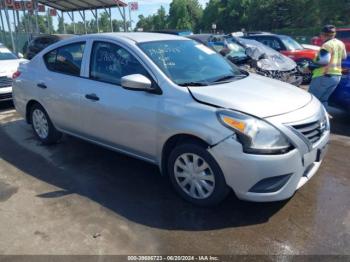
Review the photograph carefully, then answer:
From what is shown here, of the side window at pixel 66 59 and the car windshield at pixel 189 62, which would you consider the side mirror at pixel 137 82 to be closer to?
the car windshield at pixel 189 62

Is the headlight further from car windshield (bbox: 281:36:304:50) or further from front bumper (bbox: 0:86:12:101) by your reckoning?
car windshield (bbox: 281:36:304:50)

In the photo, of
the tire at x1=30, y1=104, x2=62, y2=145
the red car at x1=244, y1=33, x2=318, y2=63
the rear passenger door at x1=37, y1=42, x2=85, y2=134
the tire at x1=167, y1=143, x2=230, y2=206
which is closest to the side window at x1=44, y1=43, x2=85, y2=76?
the rear passenger door at x1=37, y1=42, x2=85, y2=134

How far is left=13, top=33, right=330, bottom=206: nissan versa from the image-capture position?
330 cm

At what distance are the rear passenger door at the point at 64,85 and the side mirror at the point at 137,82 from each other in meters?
1.11

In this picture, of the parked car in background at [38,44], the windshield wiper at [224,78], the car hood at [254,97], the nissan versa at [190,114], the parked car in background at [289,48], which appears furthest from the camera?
the parked car in background at [38,44]

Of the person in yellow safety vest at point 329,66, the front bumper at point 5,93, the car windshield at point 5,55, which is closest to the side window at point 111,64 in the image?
the person in yellow safety vest at point 329,66

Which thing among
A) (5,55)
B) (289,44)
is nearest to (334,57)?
(289,44)

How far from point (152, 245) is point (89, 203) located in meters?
1.04

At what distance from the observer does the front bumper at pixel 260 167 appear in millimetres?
3234

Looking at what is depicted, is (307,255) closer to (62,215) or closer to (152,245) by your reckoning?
(152,245)

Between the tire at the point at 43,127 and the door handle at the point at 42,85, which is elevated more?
the door handle at the point at 42,85

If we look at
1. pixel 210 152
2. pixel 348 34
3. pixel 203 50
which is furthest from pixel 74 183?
pixel 348 34

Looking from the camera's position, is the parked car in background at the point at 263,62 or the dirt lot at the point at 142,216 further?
the parked car in background at the point at 263,62

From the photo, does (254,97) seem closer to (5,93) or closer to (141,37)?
(141,37)
